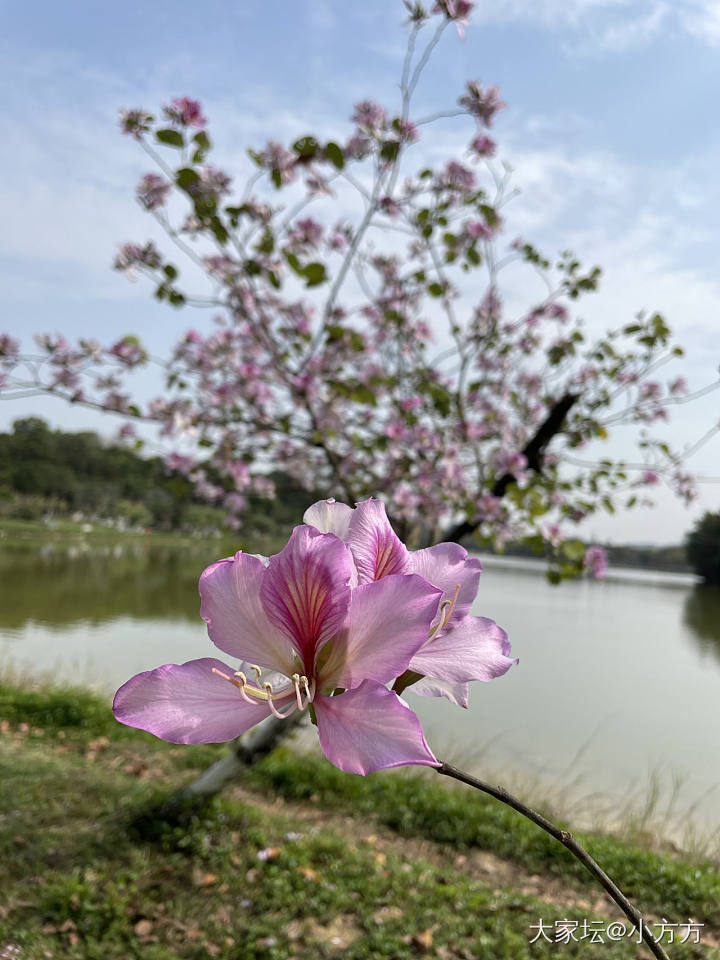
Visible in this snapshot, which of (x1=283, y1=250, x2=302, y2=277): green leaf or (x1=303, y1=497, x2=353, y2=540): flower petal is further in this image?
(x1=283, y1=250, x2=302, y2=277): green leaf

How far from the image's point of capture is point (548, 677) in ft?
30.5

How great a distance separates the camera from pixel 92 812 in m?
3.32

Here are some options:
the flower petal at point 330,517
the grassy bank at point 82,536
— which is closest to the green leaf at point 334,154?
the flower petal at point 330,517

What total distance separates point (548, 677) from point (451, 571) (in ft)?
31.4

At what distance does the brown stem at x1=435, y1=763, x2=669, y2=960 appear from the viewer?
0.39 meters

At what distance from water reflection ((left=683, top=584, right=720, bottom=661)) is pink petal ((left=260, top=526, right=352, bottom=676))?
13.9m

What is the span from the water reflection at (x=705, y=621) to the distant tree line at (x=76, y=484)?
11.1 m

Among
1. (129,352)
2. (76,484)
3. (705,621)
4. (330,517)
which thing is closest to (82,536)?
(76,484)

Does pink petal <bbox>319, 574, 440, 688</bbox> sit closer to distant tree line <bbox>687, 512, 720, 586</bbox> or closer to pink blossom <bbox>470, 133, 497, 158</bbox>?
pink blossom <bbox>470, 133, 497, 158</bbox>

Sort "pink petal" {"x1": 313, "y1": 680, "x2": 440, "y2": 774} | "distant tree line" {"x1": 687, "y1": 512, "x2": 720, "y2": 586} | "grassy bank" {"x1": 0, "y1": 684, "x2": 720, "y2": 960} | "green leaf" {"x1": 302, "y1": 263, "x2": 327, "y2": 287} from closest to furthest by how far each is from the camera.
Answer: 1. "pink petal" {"x1": 313, "y1": 680, "x2": 440, "y2": 774}
2. "grassy bank" {"x1": 0, "y1": 684, "x2": 720, "y2": 960}
3. "green leaf" {"x1": 302, "y1": 263, "x2": 327, "y2": 287}
4. "distant tree line" {"x1": 687, "y1": 512, "x2": 720, "y2": 586}

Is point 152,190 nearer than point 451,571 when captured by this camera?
No

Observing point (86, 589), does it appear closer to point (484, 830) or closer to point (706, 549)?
point (484, 830)

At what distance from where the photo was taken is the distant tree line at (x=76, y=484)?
20.1 metres

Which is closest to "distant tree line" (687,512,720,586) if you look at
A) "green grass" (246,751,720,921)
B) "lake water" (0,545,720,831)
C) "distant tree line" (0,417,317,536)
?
"lake water" (0,545,720,831)
